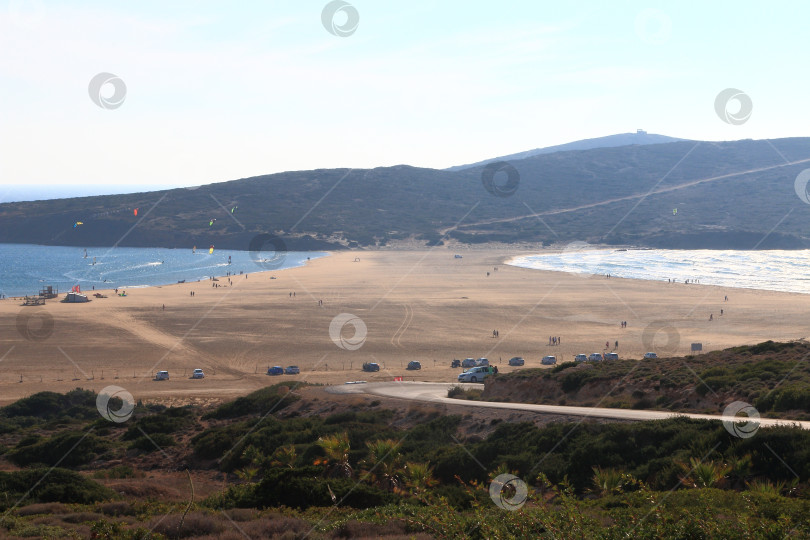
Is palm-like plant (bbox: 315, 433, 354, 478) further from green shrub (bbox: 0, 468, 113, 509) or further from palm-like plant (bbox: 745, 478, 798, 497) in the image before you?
palm-like plant (bbox: 745, 478, 798, 497)

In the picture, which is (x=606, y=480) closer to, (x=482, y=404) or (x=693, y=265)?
(x=482, y=404)

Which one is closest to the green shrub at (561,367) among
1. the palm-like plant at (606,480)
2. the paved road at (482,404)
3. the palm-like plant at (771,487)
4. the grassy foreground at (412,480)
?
the paved road at (482,404)

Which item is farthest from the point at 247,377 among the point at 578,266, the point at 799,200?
the point at 799,200

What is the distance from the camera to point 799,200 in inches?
6900

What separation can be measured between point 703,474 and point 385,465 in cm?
566

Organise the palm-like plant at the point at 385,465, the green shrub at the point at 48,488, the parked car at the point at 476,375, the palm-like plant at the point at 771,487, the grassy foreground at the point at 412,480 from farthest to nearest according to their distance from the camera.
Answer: the parked car at the point at 476,375 < the palm-like plant at the point at 385,465 < the green shrub at the point at 48,488 < the palm-like plant at the point at 771,487 < the grassy foreground at the point at 412,480

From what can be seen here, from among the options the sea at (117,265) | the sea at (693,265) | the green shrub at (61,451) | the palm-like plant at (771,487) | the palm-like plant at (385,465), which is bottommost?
the sea at (693,265)

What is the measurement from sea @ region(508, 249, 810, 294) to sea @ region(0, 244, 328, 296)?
41.9 m

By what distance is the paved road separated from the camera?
16.3m

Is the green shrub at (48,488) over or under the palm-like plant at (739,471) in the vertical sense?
over

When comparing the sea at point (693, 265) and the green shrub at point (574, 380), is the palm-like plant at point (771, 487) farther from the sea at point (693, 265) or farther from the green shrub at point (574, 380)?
the sea at point (693, 265)

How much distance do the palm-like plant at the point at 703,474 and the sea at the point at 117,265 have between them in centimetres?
7371

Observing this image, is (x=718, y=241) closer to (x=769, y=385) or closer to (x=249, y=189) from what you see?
(x=249, y=189)

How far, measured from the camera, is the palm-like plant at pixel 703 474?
35.1 feet
